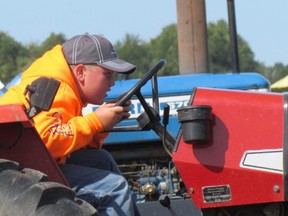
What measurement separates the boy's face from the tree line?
132ft

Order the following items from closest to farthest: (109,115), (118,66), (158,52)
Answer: (109,115) → (118,66) → (158,52)

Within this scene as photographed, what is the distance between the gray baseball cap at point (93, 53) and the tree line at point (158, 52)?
40260 millimetres

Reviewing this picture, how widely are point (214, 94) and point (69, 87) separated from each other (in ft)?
2.19

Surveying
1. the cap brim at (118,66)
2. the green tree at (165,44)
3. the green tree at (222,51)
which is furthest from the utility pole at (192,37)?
Result: the green tree at (165,44)

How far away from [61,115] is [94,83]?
0.38 metres

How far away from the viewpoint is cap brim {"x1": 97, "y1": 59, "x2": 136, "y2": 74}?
13.5 ft

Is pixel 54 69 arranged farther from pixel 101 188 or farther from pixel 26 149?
pixel 101 188

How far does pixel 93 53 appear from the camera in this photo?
4168mm

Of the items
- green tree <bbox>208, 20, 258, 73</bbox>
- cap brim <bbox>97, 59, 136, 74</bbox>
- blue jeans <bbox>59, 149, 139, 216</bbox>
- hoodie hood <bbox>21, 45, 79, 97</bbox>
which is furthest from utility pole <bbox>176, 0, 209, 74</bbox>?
green tree <bbox>208, 20, 258, 73</bbox>

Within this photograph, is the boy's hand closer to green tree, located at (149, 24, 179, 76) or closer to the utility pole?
the utility pole

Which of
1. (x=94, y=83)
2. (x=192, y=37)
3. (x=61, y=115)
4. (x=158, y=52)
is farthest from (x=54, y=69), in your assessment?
(x=158, y=52)

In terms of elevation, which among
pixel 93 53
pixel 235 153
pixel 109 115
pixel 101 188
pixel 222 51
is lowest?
pixel 222 51

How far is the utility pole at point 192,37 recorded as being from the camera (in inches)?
310

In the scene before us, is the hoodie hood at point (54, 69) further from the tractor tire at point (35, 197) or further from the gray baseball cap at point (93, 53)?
the tractor tire at point (35, 197)
